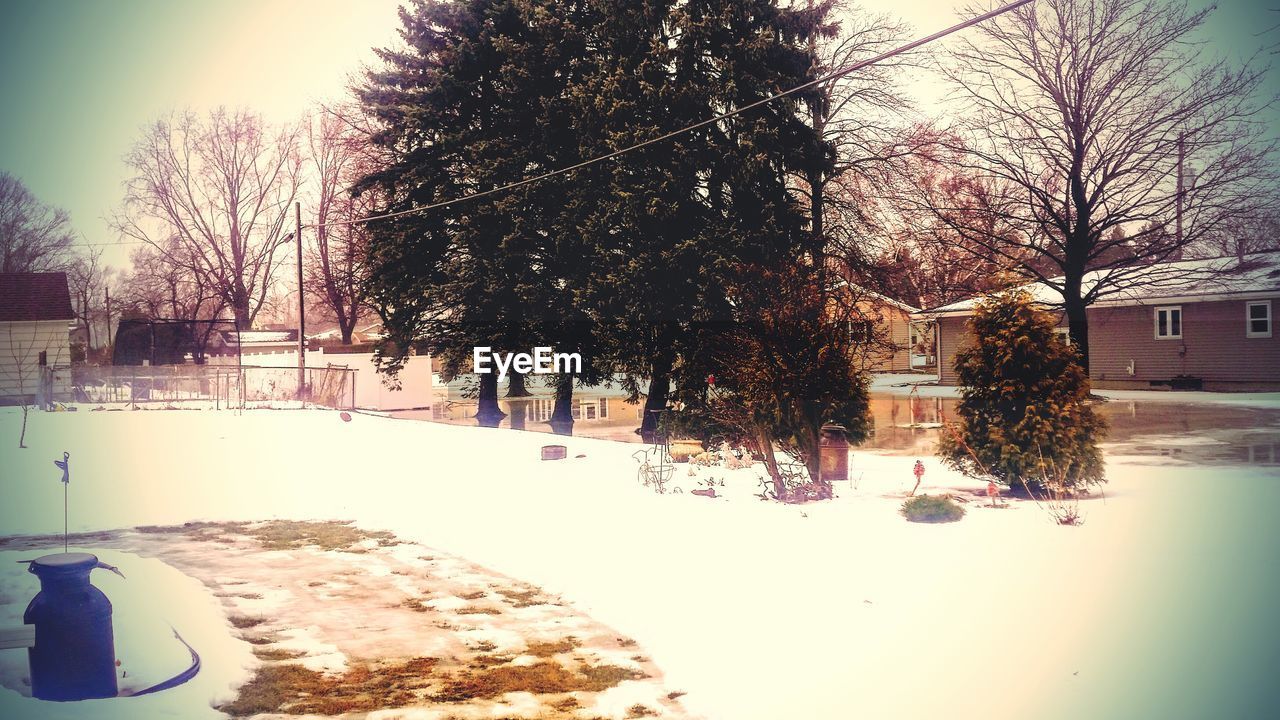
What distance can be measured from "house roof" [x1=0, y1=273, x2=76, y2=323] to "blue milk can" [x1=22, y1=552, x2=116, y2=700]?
38.0 meters

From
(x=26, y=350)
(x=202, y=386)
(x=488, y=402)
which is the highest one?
(x=26, y=350)

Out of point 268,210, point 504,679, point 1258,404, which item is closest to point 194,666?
point 504,679

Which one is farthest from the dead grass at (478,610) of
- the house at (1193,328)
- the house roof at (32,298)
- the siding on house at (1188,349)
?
the house roof at (32,298)

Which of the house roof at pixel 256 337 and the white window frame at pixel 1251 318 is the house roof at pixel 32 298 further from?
the white window frame at pixel 1251 318

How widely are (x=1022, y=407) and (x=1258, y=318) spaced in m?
27.9

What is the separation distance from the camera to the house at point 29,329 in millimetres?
38688

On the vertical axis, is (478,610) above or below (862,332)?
below

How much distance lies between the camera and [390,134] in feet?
106

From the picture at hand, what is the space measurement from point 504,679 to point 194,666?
2136 mm

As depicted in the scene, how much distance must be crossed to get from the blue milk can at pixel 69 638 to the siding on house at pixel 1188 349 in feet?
99.6

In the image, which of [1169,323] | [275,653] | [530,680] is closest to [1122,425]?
[1169,323]

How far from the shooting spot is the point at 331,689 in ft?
22.6

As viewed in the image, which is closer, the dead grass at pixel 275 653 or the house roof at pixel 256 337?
the dead grass at pixel 275 653

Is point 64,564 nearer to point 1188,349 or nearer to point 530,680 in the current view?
point 530,680
